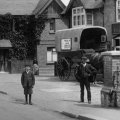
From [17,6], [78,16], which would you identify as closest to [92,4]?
[78,16]

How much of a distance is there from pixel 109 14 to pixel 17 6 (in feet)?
43.3

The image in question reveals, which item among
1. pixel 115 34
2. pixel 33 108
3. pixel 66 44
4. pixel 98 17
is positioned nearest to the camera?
pixel 33 108

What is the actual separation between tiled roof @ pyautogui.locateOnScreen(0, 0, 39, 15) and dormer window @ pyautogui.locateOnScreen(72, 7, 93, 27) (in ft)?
17.7

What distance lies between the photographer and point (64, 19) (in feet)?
166

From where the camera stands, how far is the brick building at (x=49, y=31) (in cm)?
4988

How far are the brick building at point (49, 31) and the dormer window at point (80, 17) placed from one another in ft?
10.3

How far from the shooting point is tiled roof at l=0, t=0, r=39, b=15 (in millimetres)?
49994

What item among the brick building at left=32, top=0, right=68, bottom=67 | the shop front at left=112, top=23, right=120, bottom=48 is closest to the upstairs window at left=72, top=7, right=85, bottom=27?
the brick building at left=32, top=0, right=68, bottom=67

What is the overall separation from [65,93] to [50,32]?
28340 mm

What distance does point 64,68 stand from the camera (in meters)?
32.5

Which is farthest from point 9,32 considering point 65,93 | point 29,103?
point 29,103

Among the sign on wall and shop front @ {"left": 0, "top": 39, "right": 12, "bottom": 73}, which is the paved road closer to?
the sign on wall

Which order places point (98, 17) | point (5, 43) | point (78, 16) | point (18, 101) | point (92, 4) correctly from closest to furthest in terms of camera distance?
point (18, 101) < point (98, 17) < point (92, 4) < point (78, 16) < point (5, 43)

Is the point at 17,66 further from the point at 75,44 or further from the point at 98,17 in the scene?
the point at 75,44
